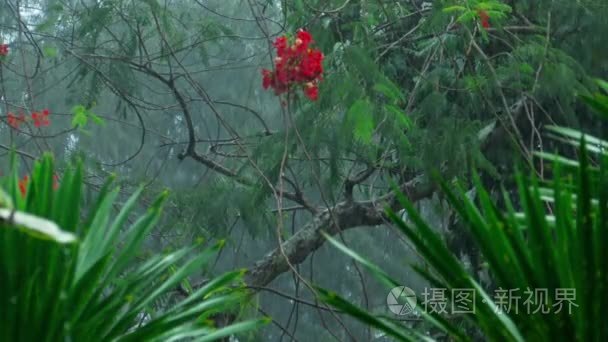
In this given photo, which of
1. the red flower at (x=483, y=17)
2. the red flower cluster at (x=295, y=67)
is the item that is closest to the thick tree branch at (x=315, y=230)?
the red flower at (x=483, y=17)

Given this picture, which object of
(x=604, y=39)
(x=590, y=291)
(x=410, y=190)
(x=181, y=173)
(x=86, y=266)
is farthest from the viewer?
(x=181, y=173)

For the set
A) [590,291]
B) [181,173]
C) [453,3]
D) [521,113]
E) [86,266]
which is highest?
[181,173]

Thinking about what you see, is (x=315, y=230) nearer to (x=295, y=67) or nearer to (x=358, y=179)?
(x=358, y=179)

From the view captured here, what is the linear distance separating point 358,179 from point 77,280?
9.63 ft

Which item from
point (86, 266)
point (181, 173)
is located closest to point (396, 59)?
point (86, 266)

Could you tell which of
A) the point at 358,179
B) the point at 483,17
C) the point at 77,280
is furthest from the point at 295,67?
the point at 358,179

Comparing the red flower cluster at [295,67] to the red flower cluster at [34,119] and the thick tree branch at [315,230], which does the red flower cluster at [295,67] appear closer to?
the red flower cluster at [34,119]

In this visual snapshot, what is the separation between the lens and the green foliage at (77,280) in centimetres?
123

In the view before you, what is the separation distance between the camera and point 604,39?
3.85m

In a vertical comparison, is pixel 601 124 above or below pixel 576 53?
below

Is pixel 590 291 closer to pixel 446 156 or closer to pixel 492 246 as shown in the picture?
pixel 492 246

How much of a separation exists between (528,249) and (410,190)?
2.97 meters

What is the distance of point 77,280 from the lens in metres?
1.29

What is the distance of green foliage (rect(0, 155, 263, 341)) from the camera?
123cm
